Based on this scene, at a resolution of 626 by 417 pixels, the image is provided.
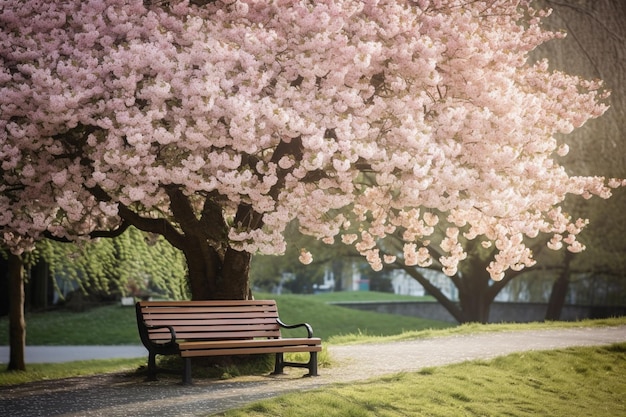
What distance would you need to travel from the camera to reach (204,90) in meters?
9.11

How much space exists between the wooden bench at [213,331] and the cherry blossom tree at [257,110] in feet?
3.17

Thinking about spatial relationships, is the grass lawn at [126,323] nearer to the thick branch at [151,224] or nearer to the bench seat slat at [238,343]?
the thick branch at [151,224]

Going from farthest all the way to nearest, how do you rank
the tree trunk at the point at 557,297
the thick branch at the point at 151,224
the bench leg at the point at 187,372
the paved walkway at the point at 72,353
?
the tree trunk at the point at 557,297 → the paved walkway at the point at 72,353 → the thick branch at the point at 151,224 → the bench leg at the point at 187,372

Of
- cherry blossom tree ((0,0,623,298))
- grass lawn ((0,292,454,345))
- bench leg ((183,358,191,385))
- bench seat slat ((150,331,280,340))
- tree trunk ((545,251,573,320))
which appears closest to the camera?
cherry blossom tree ((0,0,623,298))

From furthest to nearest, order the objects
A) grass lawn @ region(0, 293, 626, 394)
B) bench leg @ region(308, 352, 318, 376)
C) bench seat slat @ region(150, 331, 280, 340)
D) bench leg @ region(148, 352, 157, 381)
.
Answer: grass lawn @ region(0, 293, 626, 394), bench leg @ region(308, 352, 318, 376), bench leg @ region(148, 352, 157, 381), bench seat slat @ region(150, 331, 280, 340)

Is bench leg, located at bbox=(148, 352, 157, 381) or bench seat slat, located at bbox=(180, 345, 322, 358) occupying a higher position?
bench seat slat, located at bbox=(180, 345, 322, 358)

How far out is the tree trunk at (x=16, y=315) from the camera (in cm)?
1656

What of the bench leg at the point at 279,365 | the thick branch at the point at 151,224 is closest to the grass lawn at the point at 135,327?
the bench leg at the point at 279,365

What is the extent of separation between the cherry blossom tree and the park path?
1.75 meters

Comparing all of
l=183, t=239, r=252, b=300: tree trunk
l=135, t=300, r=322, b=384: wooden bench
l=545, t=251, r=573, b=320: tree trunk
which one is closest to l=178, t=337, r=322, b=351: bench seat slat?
l=135, t=300, r=322, b=384: wooden bench

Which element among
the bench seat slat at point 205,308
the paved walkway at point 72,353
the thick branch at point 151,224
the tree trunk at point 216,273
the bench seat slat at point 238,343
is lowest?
the paved walkway at point 72,353

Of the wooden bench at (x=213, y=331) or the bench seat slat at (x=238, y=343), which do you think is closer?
the bench seat slat at (x=238, y=343)

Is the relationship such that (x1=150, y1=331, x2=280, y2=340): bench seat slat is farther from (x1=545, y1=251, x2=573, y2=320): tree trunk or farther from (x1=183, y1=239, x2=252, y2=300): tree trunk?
(x1=545, y1=251, x2=573, y2=320): tree trunk

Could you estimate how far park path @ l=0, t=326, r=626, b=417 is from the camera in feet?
28.9
